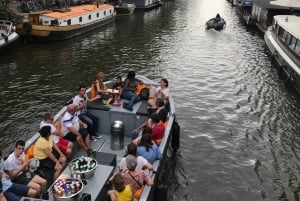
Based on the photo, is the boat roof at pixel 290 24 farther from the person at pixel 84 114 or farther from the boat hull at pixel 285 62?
the person at pixel 84 114

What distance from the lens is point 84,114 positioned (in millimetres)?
12867

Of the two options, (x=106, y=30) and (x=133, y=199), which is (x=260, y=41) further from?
(x=133, y=199)

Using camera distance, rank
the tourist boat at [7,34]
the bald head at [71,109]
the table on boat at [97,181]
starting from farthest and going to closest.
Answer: the tourist boat at [7,34]
the bald head at [71,109]
the table on boat at [97,181]

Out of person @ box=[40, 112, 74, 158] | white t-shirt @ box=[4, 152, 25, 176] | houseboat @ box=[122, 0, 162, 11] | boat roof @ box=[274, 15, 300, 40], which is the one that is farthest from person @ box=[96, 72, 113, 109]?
houseboat @ box=[122, 0, 162, 11]

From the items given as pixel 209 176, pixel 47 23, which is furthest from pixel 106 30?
pixel 209 176

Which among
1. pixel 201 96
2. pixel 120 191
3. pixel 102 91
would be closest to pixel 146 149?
pixel 120 191

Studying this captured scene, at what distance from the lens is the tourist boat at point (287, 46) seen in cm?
2216

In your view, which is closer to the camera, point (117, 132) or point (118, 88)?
point (117, 132)

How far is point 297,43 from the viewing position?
76.0 ft

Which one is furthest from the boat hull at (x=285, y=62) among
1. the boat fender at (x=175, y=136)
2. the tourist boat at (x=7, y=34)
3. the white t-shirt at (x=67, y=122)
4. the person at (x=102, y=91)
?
the tourist boat at (x=7, y=34)

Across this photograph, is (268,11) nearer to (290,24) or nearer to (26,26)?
(290,24)

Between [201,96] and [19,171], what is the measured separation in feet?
44.1

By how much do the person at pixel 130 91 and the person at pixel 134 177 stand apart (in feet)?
14.9

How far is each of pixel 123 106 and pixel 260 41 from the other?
83.1 feet
